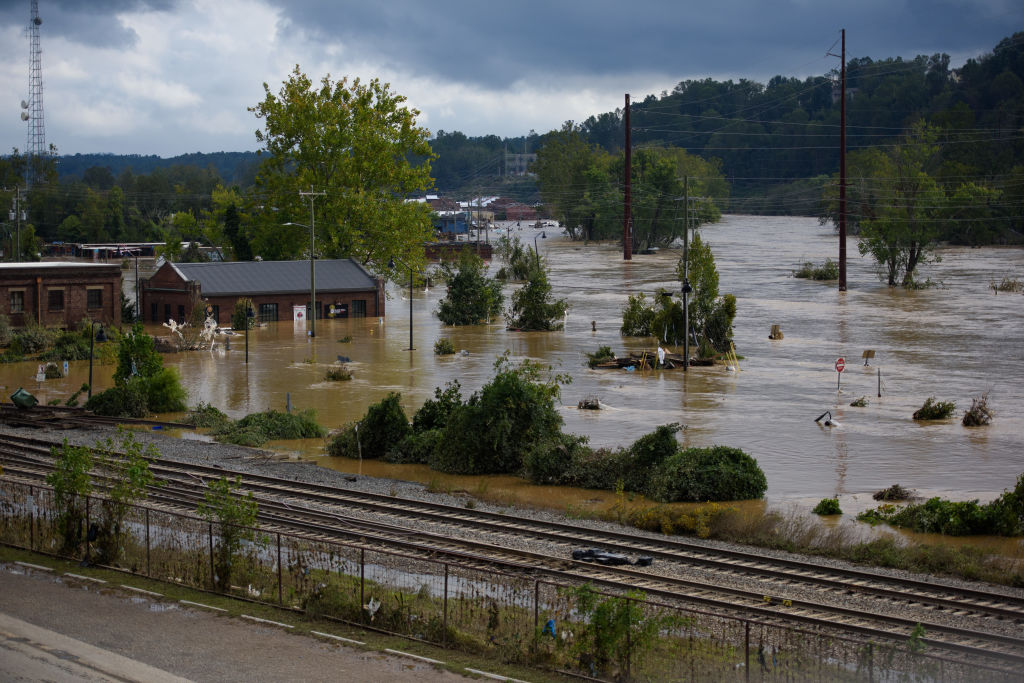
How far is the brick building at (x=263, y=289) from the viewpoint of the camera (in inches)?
2687

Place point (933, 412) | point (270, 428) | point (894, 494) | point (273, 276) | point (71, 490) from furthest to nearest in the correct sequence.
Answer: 1. point (273, 276)
2. point (933, 412)
3. point (270, 428)
4. point (894, 494)
5. point (71, 490)

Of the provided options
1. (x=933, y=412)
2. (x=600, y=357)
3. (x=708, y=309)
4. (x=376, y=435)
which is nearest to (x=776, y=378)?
(x=708, y=309)

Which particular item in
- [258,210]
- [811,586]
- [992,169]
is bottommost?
[811,586]

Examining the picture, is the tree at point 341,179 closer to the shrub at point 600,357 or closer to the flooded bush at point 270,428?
the shrub at point 600,357

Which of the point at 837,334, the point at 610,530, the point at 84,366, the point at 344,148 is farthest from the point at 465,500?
the point at 344,148

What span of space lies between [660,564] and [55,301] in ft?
163

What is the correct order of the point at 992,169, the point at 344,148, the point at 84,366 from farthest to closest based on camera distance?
the point at 992,169 < the point at 344,148 < the point at 84,366

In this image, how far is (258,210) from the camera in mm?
89375

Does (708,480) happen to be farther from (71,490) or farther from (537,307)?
(537,307)

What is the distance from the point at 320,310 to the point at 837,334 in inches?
1344

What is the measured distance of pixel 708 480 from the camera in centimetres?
2605

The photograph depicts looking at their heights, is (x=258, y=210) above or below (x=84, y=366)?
above

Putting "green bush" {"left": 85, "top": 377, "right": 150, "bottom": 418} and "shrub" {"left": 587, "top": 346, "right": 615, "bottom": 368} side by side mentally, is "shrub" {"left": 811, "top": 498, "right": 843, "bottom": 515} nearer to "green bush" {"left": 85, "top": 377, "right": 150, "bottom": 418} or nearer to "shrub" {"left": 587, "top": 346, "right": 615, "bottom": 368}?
"green bush" {"left": 85, "top": 377, "right": 150, "bottom": 418}

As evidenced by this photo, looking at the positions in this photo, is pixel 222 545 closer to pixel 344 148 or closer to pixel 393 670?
pixel 393 670
